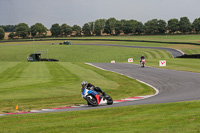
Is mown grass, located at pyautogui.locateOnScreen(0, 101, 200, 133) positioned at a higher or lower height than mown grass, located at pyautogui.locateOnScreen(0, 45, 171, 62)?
higher

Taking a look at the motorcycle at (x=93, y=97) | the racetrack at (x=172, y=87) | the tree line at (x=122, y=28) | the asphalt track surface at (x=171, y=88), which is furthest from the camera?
the tree line at (x=122, y=28)

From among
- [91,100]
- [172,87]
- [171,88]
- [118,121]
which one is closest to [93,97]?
[91,100]

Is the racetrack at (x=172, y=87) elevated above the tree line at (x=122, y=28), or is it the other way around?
the tree line at (x=122, y=28)

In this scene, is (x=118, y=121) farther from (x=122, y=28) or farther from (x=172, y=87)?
(x=122, y=28)

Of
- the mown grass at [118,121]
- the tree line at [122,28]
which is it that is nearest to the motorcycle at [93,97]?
the mown grass at [118,121]

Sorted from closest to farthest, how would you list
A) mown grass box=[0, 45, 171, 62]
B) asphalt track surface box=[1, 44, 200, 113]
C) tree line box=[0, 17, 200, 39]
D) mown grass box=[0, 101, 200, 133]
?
mown grass box=[0, 101, 200, 133] → asphalt track surface box=[1, 44, 200, 113] → mown grass box=[0, 45, 171, 62] → tree line box=[0, 17, 200, 39]

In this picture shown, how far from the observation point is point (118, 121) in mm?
8773

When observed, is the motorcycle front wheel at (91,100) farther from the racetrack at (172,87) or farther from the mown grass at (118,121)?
the mown grass at (118,121)

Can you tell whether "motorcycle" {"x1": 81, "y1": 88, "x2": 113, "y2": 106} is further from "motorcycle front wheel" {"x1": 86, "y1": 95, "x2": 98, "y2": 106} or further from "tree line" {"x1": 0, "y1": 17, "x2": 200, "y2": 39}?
"tree line" {"x1": 0, "y1": 17, "x2": 200, "y2": 39}

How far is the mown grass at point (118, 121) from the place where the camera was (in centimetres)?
775

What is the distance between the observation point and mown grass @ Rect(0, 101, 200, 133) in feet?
25.4

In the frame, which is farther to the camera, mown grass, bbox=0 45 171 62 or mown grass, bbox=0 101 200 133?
mown grass, bbox=0 45 171 62

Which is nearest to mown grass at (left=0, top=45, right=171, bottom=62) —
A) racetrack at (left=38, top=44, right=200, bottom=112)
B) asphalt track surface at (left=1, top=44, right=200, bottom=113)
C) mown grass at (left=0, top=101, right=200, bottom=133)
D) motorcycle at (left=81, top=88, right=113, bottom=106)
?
racetrack at (left=38, top=44, right=200, bottom=112)

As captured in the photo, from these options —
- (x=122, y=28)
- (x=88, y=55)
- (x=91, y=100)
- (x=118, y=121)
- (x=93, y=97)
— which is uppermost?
(x=122, y=28)
